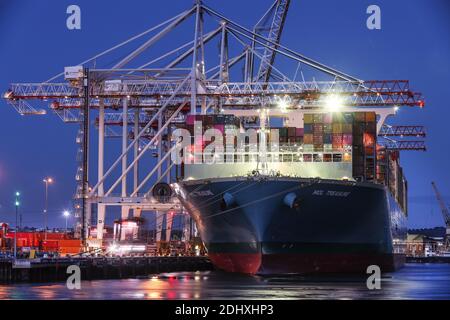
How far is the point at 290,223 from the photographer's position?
1884 inches

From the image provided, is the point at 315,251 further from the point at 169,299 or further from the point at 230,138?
the point at 169,299

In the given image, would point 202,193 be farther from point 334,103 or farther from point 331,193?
point 334,103

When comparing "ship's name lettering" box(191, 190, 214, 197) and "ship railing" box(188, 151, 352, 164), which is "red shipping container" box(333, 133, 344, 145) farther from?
"ship's name lettering" box(191, 190, 214, 197)

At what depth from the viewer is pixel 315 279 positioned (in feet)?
149

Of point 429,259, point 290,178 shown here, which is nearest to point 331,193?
point 290,178

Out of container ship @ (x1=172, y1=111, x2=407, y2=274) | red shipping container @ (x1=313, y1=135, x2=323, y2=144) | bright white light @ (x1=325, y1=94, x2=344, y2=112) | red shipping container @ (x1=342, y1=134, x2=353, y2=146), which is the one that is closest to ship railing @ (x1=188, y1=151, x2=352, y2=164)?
container ship @ (x1=172, y1=111, x2=407, y2=274)

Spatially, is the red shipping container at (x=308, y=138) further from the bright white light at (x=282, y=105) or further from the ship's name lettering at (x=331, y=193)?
the bright white light at (x=282, y=105)

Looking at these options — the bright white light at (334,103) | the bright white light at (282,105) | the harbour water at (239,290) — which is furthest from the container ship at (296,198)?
the bright white light at (334,103)

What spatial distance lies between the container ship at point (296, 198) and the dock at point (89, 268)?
14.7ft

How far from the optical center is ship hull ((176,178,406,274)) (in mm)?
47594

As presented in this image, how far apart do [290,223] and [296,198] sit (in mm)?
1408

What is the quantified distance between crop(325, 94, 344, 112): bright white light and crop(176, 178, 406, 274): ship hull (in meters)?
10.1

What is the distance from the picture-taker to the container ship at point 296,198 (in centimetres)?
4784
